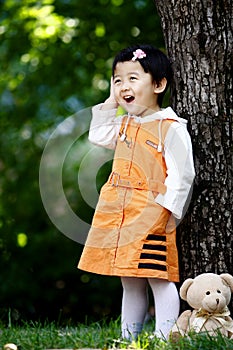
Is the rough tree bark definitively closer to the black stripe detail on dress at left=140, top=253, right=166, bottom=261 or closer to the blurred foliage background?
the black stripe detail on dress at left=140, top=253, right=166, bottom=261

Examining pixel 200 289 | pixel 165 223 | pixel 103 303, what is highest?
pixel 165 223

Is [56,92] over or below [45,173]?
over

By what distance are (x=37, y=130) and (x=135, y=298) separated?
137 inches

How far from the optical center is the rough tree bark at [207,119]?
4.21 m

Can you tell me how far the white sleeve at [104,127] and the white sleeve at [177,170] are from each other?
329mm

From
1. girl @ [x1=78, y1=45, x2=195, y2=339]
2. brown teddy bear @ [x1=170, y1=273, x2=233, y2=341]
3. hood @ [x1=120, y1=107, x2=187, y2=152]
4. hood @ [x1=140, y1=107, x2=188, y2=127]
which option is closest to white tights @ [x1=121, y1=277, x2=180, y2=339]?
girl @ [x1=78, y1=45, x2=195, y2=339]

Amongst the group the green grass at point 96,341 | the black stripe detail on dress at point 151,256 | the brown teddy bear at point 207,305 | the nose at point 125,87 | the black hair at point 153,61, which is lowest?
the green grass at point 96,341

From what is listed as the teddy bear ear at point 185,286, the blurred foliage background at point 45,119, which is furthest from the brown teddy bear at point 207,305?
the blurred foliage background at point 45,119

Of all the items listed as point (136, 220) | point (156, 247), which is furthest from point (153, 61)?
point (156, 247)

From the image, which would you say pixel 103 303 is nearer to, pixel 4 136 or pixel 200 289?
pixel 4 136

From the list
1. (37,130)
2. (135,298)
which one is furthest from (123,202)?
(37,130)

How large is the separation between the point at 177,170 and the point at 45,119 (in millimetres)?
3601

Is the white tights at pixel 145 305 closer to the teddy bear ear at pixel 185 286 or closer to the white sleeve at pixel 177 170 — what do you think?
the teddy bear ear at pixel 185 286

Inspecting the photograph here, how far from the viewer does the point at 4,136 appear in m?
7.62
